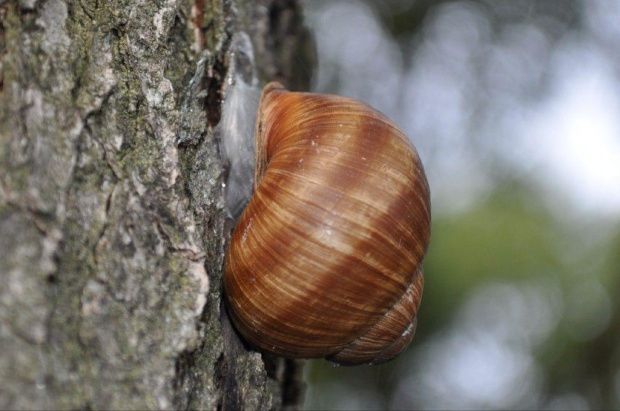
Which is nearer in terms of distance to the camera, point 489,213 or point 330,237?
point 330,237

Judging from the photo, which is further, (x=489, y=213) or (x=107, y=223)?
(x=489, y=213)

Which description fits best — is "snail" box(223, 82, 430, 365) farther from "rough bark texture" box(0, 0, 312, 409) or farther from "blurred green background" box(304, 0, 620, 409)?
"blurred green background" box(304, 0, 620, 409)

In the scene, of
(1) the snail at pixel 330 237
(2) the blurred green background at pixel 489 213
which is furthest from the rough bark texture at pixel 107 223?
(2) the blurred green background at pixel 489 213

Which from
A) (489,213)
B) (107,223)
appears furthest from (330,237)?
(489,213)

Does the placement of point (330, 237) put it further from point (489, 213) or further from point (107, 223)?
point (489, 213)

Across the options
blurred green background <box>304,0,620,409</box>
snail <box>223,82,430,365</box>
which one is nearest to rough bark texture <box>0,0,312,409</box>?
snail <box>223,82,430,365</box>

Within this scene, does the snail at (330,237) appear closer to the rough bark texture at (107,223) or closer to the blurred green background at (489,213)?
the rough bark texture at (107,223)
